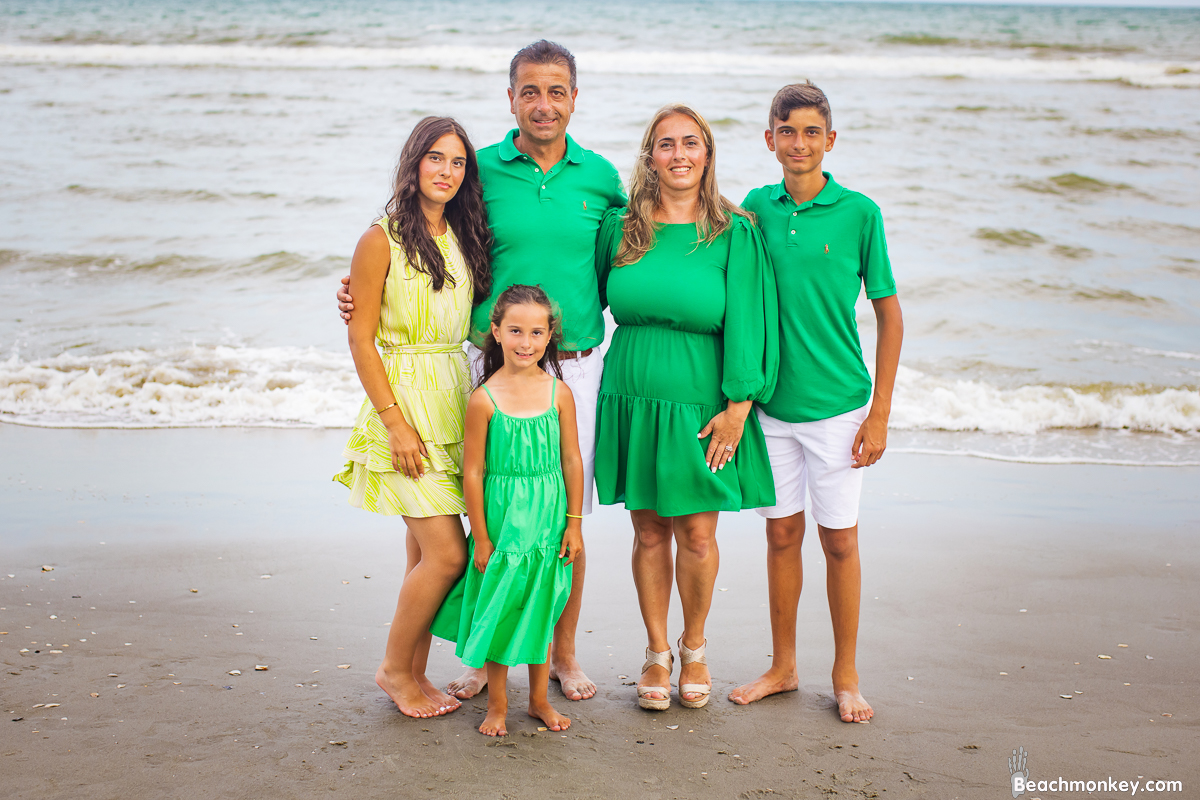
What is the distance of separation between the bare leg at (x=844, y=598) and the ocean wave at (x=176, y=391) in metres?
3.96

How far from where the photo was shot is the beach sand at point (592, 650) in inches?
100

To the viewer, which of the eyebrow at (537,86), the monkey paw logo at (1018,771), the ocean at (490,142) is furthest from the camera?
the ocean at (490,142)

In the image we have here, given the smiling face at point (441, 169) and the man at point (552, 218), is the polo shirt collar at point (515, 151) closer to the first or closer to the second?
the man at point (552, 218)

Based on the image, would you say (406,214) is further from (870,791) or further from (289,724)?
(870,791)

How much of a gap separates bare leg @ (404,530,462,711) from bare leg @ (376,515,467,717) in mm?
29

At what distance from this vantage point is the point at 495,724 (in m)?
2.73

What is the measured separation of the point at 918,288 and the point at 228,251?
304 inches

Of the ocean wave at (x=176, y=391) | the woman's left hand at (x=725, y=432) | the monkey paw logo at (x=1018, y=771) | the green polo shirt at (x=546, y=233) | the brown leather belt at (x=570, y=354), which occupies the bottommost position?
the monkey paw logo at (x=1018, y=771)

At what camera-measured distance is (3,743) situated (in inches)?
101

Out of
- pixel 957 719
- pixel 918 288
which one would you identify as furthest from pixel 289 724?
pixel 918 288

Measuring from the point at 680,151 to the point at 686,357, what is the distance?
0.66m

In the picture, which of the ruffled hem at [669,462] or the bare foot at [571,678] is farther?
the bare foot at [571,678]

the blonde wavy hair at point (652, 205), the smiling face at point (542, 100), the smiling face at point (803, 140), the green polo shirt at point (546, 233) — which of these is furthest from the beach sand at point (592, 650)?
the smiling face at point (542, 100)

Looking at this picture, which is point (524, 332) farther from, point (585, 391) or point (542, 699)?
point (542, 699)
